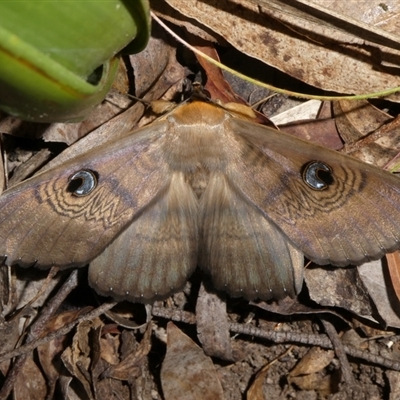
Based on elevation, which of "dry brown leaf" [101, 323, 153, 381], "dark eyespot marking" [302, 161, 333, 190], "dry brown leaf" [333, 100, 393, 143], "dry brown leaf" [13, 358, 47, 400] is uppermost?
"dry brown leaf" [333, 100, 393, 143]

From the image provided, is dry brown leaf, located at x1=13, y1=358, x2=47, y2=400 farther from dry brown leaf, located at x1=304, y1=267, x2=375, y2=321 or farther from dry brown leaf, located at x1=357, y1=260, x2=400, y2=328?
dry brown leaf, located at x1=357, y1=260, x2=400, y2=328

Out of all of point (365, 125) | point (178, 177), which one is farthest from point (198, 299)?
point (365, 125)

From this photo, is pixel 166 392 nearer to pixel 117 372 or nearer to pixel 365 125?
pixel 117 372

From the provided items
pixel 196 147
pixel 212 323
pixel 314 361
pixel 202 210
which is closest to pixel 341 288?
pixel 314 361

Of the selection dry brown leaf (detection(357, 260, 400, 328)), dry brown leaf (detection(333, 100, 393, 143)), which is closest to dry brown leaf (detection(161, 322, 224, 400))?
dry brown leaf (detection(357, 260, 400, 328))

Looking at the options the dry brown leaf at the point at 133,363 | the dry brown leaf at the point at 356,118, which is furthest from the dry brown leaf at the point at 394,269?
the dry brown leaf at the point at 133,363

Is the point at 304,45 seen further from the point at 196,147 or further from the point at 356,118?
the point at 196,147
